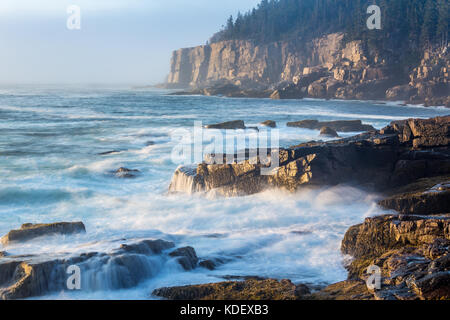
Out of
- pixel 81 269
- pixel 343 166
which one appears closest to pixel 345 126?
pixel 343 166

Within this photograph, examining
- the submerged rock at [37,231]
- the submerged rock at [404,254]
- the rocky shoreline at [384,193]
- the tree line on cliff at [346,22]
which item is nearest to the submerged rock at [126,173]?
the rocky shoreline at [384,193]

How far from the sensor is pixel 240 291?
6551 mm

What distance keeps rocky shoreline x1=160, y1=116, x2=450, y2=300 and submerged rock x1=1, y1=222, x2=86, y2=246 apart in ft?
12.6

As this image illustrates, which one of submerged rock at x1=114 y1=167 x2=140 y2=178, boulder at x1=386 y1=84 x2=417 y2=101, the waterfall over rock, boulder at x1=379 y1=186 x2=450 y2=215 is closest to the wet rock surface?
submerged rock at x1=114 y1=167 x2=140 y2=178

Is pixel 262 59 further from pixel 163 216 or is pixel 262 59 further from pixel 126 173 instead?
pixel 163 216

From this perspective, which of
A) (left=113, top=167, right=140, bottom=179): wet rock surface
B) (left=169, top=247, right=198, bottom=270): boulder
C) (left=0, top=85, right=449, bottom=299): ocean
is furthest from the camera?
(left=113, top=167, right=140, bottom=179): wet rock surface

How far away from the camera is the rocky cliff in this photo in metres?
65.9

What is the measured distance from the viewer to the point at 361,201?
11766 millimetres

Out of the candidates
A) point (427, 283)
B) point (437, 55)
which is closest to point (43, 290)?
point (427, 283)

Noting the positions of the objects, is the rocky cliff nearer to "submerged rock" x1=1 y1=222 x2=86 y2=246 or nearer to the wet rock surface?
the wet rock surface

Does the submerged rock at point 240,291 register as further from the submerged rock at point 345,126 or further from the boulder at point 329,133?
the submerged rock at point 345,126

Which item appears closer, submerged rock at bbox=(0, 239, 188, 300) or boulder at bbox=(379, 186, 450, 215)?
submerged rock at bbox=(0, 239, 188, 300)

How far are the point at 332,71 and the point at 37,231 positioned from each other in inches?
3012

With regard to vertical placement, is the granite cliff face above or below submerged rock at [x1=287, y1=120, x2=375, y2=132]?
above
